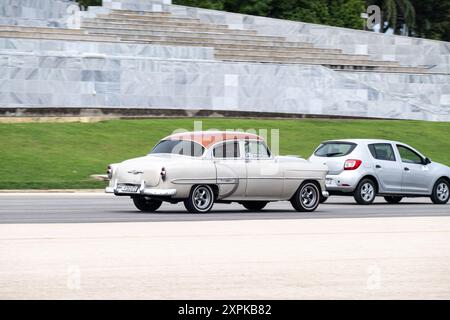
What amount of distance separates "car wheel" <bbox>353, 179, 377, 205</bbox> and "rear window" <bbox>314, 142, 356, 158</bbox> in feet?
2.72

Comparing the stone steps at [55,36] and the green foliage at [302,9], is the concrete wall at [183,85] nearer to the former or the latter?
the stone steps at [55,36]

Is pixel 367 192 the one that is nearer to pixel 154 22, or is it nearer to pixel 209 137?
pixel 209 137

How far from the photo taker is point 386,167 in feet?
83.5

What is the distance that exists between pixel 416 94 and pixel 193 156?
3033cm

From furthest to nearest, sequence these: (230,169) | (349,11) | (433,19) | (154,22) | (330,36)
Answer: (433,19) < (349,11) < (330,36) < (154,22) < (230,169)

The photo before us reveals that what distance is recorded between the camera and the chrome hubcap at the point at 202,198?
20.9 meters

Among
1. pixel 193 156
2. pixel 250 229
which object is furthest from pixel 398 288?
pixel 193 156

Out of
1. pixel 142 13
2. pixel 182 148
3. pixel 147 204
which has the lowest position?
pixel 147 204

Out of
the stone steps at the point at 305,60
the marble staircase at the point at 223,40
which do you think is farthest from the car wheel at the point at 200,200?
the stone steps at the point at 305,60

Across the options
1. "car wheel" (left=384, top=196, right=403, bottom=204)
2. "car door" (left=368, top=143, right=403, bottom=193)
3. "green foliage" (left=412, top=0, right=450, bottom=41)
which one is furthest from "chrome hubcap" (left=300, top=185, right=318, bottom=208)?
"green foliage" (left=412, top=0, right=450, bottom=41)

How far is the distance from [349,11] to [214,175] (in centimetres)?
4963

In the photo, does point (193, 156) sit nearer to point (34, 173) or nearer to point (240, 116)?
point (34, 173)

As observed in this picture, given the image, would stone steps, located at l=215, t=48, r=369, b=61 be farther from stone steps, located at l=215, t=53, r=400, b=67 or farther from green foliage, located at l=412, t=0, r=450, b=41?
green foliage, located at l=412, t=0, r=450, b=41

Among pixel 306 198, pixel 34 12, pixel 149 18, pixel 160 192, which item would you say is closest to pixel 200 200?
pixel 160 192
